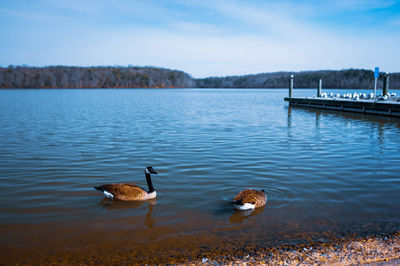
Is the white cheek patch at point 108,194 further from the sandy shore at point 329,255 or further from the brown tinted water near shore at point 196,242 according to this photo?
the sandy shore at point 329,255

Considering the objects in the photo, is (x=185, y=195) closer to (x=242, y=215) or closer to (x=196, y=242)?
(x=242, y=215)

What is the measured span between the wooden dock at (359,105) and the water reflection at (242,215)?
19.7 metres

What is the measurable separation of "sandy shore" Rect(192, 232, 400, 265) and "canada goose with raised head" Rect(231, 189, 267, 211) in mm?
1248

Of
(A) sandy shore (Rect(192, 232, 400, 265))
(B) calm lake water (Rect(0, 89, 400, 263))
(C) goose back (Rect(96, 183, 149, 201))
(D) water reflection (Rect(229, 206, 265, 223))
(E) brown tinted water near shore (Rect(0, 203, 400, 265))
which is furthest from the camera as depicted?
(C) goose back (Rect(96, 183, 149, 201))

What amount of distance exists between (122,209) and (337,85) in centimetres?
14336

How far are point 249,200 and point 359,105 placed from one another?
22906mm

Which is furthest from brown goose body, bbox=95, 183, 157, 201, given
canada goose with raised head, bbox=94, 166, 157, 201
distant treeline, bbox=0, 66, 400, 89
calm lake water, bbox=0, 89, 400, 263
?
distant treeline, bbox=0, 66, 400, 89

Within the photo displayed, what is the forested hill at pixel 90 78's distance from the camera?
131m

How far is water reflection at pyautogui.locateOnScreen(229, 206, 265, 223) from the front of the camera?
18.0 ft

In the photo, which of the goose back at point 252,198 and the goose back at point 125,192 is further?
the goose back at point 125,192

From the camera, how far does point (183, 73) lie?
639ft

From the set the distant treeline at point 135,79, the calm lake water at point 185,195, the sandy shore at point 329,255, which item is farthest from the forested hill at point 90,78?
the sandy shore at point 329,255

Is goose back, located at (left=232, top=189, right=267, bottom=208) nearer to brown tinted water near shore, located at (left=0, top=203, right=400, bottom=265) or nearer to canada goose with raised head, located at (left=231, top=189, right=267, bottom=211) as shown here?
canada goose with raised head, located at (left=231, top=189, right=267, bottom=211)

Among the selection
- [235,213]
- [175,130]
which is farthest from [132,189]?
[175,130]
